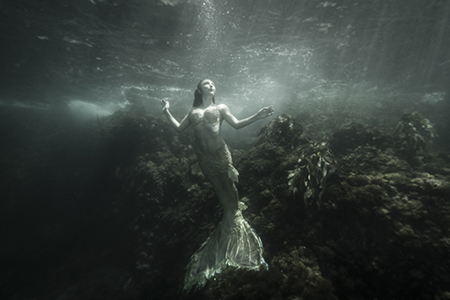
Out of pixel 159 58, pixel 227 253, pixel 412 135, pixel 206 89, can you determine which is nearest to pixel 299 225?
pixel 227 253

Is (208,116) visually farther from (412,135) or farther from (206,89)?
(412,135)

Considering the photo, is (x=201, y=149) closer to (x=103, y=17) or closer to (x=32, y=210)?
(x=103, y=17)

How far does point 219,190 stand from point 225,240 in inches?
39.7

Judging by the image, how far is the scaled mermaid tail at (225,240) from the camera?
2965 mm

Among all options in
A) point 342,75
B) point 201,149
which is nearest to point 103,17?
point 201,149

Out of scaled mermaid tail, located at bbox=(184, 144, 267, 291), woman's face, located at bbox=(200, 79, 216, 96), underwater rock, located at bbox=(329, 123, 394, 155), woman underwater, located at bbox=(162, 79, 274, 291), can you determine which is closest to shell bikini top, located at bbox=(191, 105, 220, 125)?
woman underwater, located at bbox=(162, 79, 274, 291)

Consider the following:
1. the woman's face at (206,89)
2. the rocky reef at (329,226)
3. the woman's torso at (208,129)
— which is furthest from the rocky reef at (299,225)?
the woman's face at (206,89)

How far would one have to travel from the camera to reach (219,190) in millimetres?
3352

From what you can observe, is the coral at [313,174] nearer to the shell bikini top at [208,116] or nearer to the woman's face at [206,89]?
the shell bikini top at [208,116]

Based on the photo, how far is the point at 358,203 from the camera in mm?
3049

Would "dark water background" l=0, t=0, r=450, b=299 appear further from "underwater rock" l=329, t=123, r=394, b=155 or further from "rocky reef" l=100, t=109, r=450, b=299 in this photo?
"rocky reef" l=100, t=109, r=450, b=299

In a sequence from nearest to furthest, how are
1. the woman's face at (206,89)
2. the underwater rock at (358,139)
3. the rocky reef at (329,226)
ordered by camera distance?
the rocky reef at (329,226), the woman's face at (206,89), the underwater rock at (358,139)

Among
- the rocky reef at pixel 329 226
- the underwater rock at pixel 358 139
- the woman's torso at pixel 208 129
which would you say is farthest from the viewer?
the underwater rock at pixel 358 139

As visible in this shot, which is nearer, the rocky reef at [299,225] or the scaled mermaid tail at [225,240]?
the rocky reef at [299,225]
